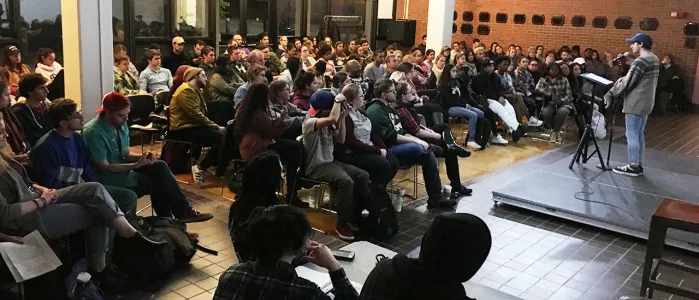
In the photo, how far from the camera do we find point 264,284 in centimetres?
222

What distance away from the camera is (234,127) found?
5266 millimetres

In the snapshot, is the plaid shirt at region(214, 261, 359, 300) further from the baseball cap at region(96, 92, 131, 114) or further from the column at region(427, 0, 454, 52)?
the column at region(427, 0, 454, 52)

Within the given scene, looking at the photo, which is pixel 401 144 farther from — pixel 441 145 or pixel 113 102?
pixel 113 102

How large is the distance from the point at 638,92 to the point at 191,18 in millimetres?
7609

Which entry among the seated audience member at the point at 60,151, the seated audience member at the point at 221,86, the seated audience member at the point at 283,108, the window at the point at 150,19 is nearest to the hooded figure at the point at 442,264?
the seated audience member at the point at 60,151

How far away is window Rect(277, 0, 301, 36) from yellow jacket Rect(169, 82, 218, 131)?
7225 mm

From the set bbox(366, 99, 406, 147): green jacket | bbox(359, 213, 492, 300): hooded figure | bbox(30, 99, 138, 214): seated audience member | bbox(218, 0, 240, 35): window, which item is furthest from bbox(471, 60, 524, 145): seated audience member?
bbox(359, 213, 492, 300): hooded figure

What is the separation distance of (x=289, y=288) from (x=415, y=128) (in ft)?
13.8

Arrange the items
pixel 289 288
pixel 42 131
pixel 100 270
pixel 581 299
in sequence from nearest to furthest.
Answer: pixel 289 288 < pixel 100 270 < pixel 581 299 < pixel 42 131

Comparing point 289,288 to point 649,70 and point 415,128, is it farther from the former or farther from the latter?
point 649,70

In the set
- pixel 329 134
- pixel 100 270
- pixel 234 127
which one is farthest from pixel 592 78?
pixel 100 270

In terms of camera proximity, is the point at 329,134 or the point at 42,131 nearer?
the point at 42,131

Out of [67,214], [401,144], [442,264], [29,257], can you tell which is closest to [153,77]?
[401,144]

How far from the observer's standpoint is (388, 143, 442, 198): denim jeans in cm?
573
